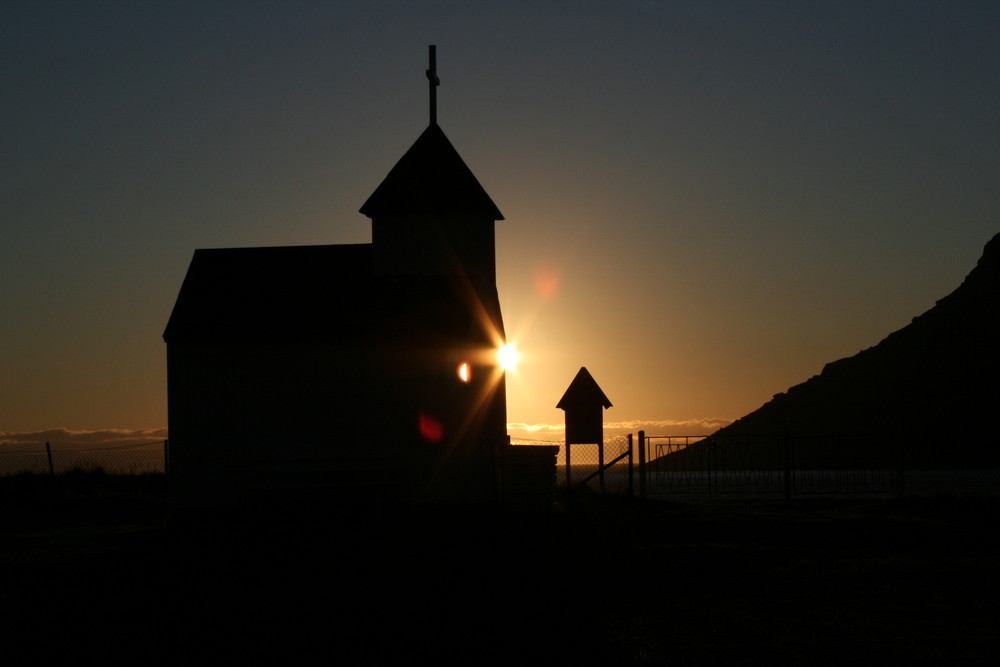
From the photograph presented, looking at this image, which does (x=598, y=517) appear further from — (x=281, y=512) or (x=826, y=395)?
(x=826, y=395)

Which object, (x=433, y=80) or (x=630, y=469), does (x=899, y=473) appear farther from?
(x=433, y=80)

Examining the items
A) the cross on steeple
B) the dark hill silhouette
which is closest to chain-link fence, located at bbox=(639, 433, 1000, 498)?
the cross on steeple

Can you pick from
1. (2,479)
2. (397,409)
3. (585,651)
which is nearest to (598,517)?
(397,409)

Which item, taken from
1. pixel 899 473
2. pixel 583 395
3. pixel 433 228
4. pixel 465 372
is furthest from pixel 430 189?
pixel 899 473

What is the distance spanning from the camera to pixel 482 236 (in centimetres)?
3044

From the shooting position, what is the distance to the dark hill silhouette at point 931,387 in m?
139

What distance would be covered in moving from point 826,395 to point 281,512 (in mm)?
156643

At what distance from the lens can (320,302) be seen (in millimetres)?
28266

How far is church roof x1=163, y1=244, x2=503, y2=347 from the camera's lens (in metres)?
27.0

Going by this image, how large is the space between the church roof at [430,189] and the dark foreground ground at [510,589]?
30.4ft

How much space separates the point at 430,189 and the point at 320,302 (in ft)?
15.7

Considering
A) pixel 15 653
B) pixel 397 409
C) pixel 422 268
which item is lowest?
pixel 15 653

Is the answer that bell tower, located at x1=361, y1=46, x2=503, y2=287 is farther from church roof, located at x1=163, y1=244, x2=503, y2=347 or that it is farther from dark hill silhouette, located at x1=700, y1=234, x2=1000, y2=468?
dark hill silhouette, located at x1=700, y1=234, x2=1000, y2=468

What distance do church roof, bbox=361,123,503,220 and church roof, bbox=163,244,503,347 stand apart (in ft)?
4.96
